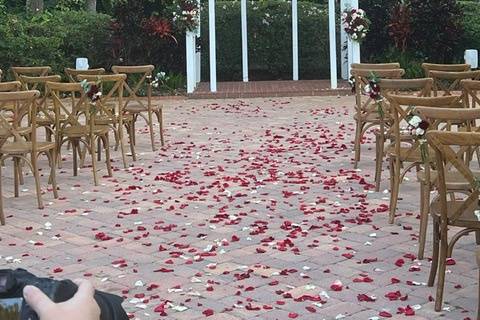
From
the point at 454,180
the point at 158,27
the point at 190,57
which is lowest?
the point at 454,180

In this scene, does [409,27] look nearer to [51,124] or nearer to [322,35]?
[322,35]

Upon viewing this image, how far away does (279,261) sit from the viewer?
496cm

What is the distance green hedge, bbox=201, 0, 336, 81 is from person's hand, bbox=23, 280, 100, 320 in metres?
17.6

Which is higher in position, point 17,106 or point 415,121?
point 17,106

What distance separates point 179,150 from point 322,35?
9769 mm

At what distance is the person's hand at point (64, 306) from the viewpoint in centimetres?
108

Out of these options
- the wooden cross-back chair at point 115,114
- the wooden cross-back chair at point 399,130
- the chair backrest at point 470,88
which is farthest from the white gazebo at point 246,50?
the wooden cross-back chair at point 399,130

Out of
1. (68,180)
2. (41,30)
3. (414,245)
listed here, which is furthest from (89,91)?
(41,30)

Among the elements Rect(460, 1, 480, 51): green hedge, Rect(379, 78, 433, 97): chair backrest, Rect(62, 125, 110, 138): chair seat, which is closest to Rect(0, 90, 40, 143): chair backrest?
→ Rect(62, 125, 110, 138): chair seat

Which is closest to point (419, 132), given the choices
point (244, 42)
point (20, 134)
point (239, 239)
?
point (239, 239)

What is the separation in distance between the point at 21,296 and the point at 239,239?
441 centimetres

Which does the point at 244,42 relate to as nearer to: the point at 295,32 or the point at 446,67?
the point at 295,32

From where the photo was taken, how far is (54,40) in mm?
16312

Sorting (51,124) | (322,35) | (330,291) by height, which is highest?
(322,35)
